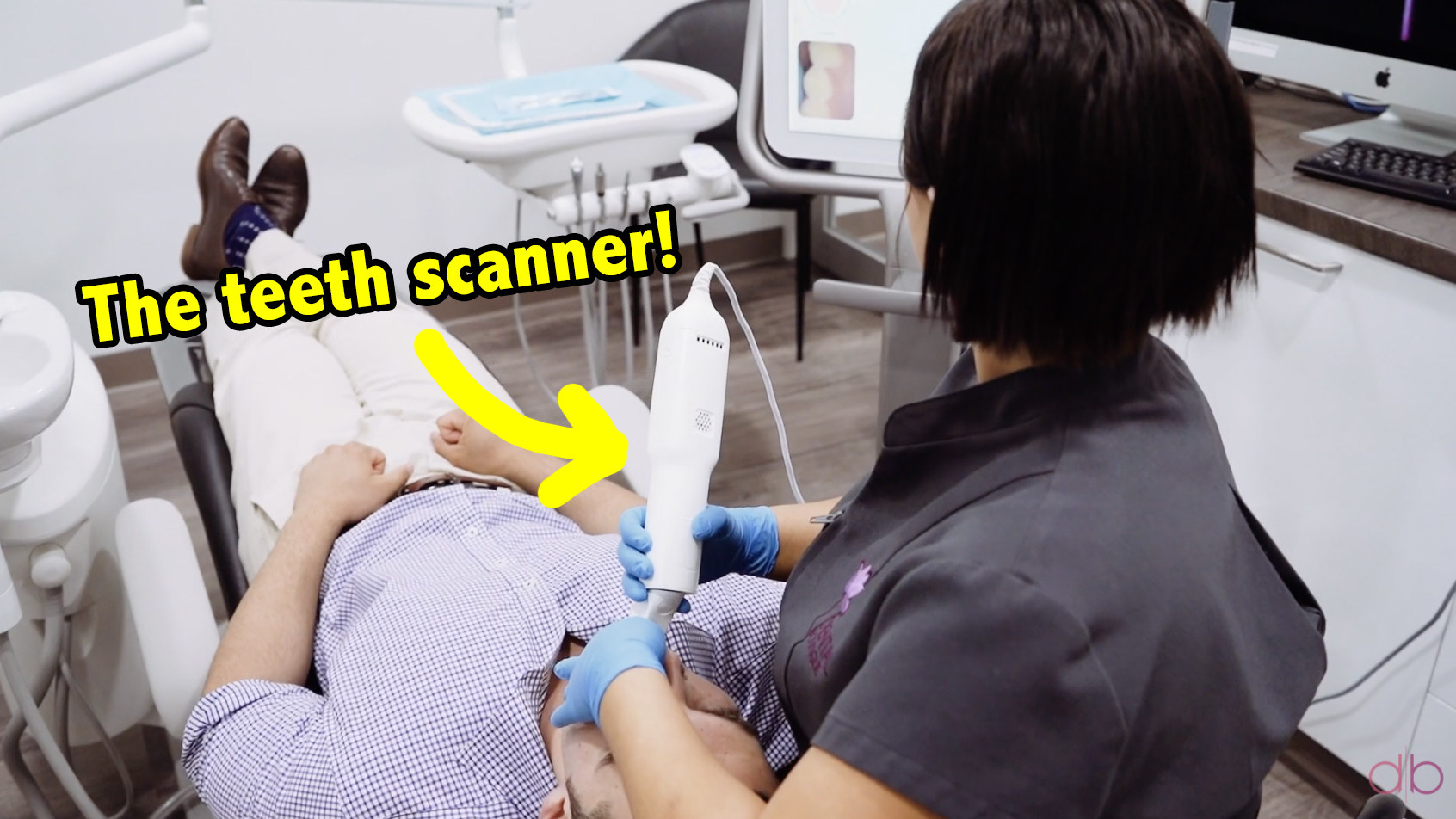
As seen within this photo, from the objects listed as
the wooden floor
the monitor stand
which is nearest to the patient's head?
the wooden floor

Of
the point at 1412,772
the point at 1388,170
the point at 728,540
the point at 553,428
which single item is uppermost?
the point at 1388,170

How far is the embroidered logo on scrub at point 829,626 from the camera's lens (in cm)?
73

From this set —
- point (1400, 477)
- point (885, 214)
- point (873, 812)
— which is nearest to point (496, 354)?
point (885, 214)

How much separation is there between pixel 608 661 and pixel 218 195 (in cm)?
159

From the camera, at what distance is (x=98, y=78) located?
4.56 feet

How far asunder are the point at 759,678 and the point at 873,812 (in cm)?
54

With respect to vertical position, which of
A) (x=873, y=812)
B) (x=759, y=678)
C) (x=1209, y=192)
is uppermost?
(x=1209, y=192)

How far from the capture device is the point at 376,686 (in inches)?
41.3

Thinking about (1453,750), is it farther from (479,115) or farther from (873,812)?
(479,115)

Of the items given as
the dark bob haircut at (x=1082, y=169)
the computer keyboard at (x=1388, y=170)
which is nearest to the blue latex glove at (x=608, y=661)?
the dark bob haircut at (x=1082, y=169)

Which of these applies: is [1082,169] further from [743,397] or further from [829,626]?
[743,397]

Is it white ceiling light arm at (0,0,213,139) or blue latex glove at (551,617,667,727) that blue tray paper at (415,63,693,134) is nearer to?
white ceiling light arm at (0,0,213,139)

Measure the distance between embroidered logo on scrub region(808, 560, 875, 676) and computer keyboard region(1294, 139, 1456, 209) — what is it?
3.27 feet

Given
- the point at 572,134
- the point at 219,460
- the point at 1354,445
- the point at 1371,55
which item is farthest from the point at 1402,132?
the point at 219,460
